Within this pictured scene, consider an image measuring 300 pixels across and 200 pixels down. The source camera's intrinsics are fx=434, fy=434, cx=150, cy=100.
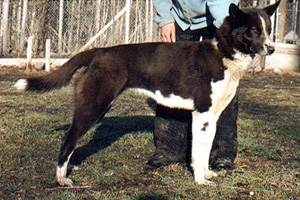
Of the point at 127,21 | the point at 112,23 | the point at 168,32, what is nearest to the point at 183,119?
the point at 168,32

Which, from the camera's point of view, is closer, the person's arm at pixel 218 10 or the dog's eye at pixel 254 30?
the dog's eye at pixel 254 30

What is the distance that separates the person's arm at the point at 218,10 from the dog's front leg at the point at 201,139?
2.62ft

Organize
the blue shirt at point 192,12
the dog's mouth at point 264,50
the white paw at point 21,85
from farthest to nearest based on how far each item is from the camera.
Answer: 1. the blue shirt at point 192,12
2. the white paw at point 21,85
3. the dog's mouth at point 264,50

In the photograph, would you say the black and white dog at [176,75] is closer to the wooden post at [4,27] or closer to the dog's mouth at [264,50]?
the dog's mouth at [264,50]

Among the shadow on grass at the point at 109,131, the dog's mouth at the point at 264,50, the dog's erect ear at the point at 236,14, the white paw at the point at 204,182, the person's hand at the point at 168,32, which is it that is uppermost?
the dog's erect ear at the point at 236,14

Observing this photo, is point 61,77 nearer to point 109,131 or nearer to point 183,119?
point 183,119

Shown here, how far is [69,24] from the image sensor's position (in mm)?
12953

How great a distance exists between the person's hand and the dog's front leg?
889mm

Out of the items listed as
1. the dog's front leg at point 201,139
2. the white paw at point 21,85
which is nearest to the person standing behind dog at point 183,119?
the dog's front leg at point 201,139

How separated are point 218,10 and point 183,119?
3.66 ft

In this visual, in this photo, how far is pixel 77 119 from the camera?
3549 millimetres

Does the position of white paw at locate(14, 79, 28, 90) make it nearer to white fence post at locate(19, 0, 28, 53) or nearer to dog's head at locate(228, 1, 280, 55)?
dog's head at locate(228, 1, 280, 55)

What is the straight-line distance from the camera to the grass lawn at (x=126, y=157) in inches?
138

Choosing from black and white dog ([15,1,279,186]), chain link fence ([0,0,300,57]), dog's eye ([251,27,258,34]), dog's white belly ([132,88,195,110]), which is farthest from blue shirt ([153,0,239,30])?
chain link fence ([0,0,300,57])
